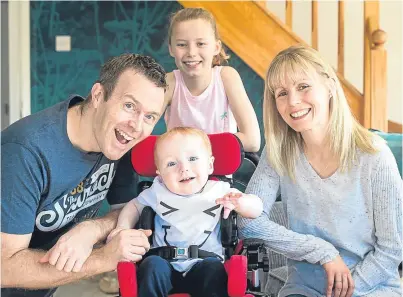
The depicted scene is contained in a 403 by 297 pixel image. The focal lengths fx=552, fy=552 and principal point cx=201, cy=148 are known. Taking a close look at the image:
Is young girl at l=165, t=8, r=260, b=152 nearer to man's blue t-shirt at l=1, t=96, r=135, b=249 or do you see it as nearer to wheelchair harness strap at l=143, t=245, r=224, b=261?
man's blue t-shirt at l=1, t=96, r=135, b=249

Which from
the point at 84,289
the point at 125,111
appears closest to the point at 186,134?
the point at 125,111

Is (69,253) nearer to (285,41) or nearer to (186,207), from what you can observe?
(186,207)

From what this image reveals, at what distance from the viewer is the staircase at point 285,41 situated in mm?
3525

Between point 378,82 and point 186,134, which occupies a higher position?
point 378,82

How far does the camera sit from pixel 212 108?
237cm

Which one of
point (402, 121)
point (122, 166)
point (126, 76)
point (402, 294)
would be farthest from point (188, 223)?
point (402, 121)

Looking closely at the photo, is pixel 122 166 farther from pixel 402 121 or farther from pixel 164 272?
pixel 402 121

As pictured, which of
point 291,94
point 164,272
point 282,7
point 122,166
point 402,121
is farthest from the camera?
point 282,7

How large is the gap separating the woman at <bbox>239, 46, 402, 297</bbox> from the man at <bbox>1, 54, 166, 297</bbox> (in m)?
0.41

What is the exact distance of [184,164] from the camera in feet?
5.91

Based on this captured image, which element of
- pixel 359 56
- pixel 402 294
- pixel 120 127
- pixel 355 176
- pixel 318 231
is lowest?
pixel 402 294

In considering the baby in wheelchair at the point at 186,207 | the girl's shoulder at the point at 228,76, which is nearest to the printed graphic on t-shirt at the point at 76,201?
the baby in wheelchair at the point at 186,207

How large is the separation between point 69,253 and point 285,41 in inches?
101

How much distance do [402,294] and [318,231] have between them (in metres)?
0.31
